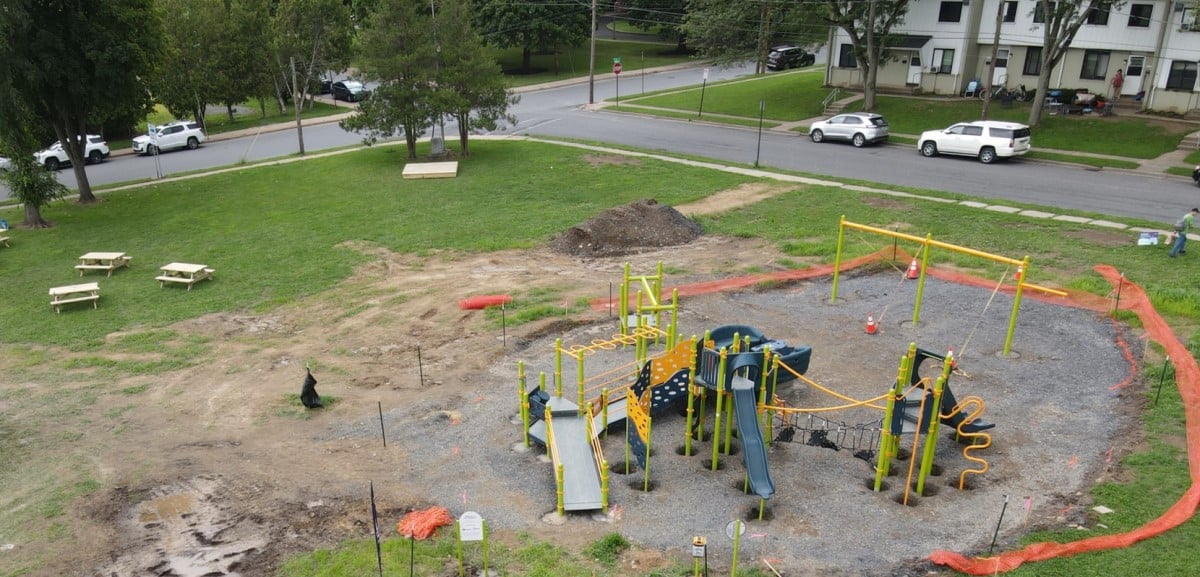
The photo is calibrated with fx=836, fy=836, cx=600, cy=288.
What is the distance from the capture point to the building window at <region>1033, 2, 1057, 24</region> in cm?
3686

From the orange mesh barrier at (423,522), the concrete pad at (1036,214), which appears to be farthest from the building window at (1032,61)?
the orange mesh barrier at (423,522)

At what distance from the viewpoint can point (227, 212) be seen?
103ft

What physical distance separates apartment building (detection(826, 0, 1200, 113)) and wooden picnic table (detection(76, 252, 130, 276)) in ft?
115

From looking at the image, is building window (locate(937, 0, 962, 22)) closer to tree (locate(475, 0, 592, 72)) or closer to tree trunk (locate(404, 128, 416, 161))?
tree (locate(475, 0, 592, 72))

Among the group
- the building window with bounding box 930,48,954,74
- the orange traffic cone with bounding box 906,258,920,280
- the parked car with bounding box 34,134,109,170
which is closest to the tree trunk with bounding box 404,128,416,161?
the parked car with bounding box 34,134,109,170

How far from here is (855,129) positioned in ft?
129

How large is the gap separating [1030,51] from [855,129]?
13708 millimetres

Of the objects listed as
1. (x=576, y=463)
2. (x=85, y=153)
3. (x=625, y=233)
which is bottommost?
(x=576, y=463)

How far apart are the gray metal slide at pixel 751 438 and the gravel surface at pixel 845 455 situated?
0.47 m

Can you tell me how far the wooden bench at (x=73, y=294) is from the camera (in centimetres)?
2212

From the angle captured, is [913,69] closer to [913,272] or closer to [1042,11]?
[1042,11]

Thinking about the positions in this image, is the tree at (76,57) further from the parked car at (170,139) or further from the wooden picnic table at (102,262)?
the parked car at (170,139)

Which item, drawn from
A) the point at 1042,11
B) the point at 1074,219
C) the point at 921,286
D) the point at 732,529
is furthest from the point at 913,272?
the point at 1042,11

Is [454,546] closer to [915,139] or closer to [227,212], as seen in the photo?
[227,212]
